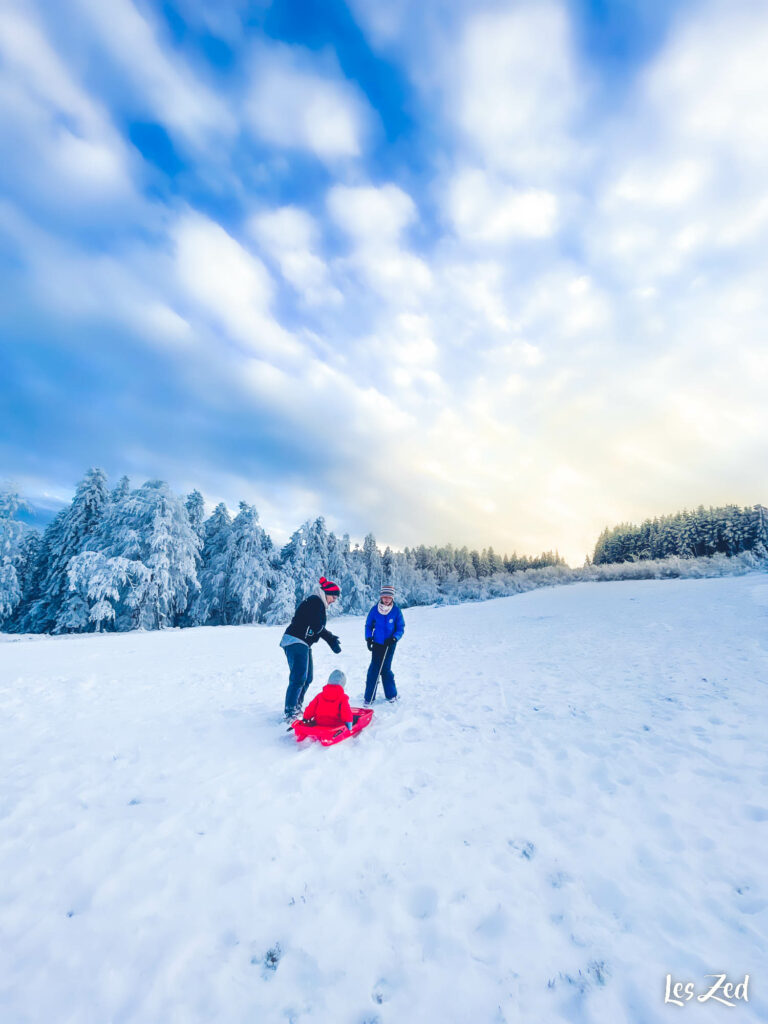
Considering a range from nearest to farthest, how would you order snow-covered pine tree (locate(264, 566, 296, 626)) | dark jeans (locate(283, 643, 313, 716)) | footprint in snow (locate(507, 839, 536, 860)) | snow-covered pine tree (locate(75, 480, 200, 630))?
1. footprint in snow (locate(507, 839, 536, 860))
2. dark jeans (locate(283, 643, 313, 716))
3. snow-covered pine tree (locate(75, 480, 200, 630))
4. snow-covered pine tree (locate(264, 566, 296, 626))

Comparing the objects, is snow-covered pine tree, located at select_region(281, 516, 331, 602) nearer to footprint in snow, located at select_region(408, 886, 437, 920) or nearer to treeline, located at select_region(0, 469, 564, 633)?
treeline, located at select_region(0, 469, 564, 633)

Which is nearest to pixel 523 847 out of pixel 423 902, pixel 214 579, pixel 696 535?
pixel 423 902

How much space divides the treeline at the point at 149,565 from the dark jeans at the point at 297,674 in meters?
22.3

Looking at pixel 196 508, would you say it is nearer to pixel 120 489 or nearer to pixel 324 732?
pixel 120 489

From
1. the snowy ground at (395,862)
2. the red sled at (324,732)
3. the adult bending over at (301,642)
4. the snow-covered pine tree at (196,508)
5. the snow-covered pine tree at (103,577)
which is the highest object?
the snow-covered pine tree at (196,508)

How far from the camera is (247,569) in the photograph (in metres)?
32.7

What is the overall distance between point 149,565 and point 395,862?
26.5 metres

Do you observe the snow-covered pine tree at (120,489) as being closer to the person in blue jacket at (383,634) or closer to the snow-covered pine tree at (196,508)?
the snow-covered pine tree at (196,508)

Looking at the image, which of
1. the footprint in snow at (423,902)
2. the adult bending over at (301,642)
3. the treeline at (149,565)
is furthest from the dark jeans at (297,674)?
the treeline at (149,565)

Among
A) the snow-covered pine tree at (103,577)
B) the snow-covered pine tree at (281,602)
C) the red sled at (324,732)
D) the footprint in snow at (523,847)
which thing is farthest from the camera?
the snow-covered pine tree at (281,602)

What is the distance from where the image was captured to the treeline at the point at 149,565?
25422mm

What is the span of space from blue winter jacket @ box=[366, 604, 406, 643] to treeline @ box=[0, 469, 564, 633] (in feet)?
Answer: 73.0

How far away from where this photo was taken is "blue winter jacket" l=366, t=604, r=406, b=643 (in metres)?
7.94

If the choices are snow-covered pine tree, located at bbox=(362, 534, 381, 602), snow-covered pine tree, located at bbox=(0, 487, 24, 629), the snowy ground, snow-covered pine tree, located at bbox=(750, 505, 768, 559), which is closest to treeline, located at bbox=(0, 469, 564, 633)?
snow-covered pine tree, located at bbox=(0, 487, 24, 629)
